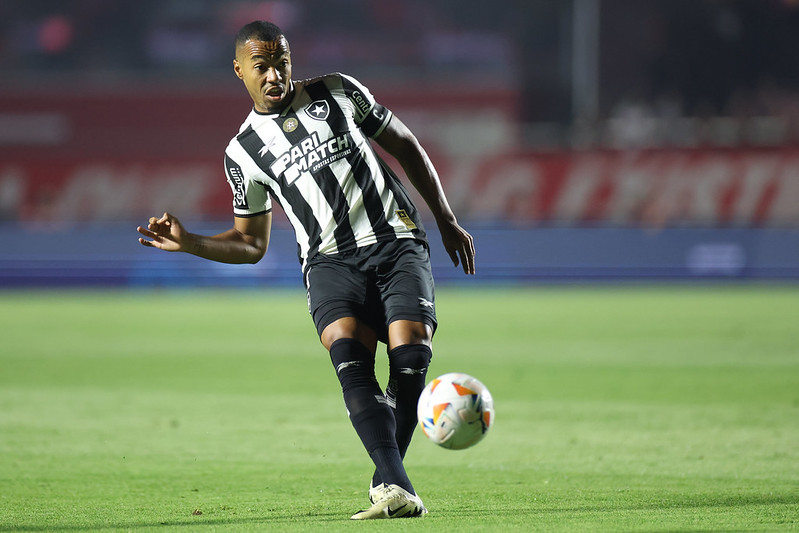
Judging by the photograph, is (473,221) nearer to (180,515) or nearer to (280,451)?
(280,451)

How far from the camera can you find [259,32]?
17.0ft

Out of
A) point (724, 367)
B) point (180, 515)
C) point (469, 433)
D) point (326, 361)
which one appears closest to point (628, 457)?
point (469, 433)

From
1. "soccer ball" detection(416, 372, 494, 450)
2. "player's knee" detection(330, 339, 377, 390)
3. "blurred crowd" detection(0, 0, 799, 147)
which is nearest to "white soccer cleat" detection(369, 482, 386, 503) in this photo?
"soccer ball" detection(416, 372, 494, 450)

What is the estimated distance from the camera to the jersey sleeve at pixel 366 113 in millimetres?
5414

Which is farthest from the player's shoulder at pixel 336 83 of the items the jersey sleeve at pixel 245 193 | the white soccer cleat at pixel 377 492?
Answer: the white soccer cleat at pixel 377 492

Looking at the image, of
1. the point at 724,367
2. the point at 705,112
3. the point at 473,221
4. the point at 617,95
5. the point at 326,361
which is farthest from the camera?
the point at 617,95

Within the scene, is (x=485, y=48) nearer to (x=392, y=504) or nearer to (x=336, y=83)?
(x=336, y=83)

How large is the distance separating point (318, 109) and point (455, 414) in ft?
5.10

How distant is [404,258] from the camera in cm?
527

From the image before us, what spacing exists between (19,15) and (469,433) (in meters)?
29.9

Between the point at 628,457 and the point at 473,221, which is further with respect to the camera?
the point at 473,221

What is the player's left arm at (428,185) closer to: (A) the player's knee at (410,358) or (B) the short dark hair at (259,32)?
(A) the player's knee at (410,358)

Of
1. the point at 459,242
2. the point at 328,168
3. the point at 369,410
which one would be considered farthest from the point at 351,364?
the point at 328,168

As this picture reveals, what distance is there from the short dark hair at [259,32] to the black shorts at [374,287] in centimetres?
102
